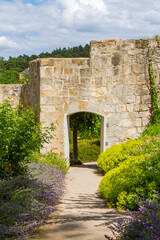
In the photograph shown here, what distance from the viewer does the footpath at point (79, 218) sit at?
387 cm

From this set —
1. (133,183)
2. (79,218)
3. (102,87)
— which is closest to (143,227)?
(79,218)

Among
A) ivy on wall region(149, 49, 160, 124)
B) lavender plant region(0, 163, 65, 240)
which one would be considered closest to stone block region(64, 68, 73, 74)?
ivy on wall region(149, 49, 160, 124)

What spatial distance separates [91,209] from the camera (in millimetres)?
5059

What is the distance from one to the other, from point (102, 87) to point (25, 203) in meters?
5.09

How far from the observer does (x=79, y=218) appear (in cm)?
452

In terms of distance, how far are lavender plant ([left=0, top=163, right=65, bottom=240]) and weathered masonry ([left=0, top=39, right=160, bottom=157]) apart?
10.6 ft

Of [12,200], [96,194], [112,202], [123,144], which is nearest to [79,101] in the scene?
[123,144]

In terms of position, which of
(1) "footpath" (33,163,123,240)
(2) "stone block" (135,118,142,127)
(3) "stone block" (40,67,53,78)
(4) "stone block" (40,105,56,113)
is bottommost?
(1) "footpath" (33,163,123,240)

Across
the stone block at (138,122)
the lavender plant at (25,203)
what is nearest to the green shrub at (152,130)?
the stone block at (138,122)

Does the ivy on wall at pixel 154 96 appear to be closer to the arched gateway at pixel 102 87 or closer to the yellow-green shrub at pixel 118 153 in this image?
the arched gateway at pixel 102 87

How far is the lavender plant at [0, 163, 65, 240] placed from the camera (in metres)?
3.76

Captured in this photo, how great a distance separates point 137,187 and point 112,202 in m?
0.53

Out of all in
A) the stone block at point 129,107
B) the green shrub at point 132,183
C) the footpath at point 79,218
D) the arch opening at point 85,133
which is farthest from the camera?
the arch opening at point 85,133

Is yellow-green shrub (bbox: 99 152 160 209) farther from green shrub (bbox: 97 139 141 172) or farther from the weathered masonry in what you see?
the weathered masonry
